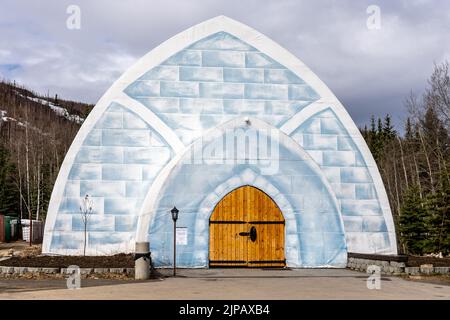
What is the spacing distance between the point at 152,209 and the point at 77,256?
3.00 metres

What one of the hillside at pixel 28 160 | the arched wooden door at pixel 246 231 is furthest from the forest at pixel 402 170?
the arched wooden door at pixel 246 231

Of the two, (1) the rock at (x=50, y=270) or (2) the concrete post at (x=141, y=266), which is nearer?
(2) the concrete post at (x=141, y=266)

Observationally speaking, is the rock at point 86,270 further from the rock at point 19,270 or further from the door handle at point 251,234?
the door handle at point 251,234

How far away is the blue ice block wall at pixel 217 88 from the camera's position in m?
19.7

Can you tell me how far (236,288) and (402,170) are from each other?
43.5 metres

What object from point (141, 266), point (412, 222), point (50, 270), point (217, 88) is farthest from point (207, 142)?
point (412, 222)

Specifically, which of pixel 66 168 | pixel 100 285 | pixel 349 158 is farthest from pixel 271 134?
pixel 100 285

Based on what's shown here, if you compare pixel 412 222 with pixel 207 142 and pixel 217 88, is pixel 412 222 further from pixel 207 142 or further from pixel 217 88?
pixel 207 142

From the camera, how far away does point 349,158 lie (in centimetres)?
1973

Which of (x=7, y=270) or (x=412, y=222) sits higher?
(x=412, y=222)

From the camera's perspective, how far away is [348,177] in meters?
19.5

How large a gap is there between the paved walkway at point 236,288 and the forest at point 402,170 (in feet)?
40.5

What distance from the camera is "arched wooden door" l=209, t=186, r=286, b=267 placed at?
18234 mm

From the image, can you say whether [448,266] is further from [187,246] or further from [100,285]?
[100,285]
